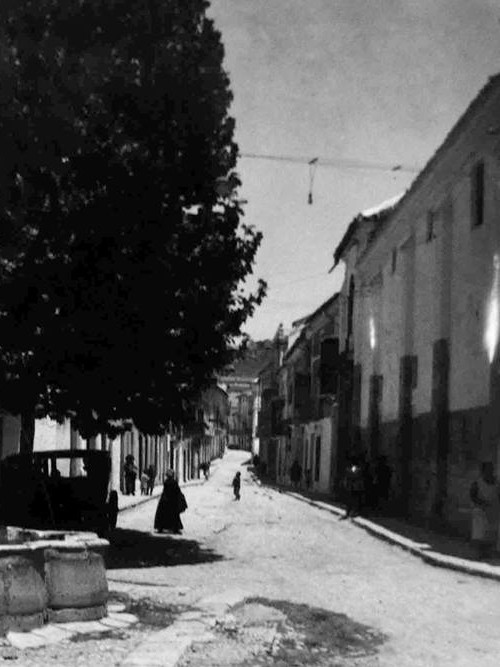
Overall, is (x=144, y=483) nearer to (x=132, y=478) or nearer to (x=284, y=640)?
(x=132, y=478)

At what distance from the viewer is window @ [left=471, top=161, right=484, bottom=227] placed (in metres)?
21.6

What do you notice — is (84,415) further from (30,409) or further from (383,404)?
(383,404)

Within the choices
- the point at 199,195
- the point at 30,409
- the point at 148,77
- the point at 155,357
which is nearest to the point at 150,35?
the point at 148,77

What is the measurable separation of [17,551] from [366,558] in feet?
31.6

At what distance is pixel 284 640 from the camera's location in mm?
9297

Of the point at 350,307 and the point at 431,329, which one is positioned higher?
the point at 350,307

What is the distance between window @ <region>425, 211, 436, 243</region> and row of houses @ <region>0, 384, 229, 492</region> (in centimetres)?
655

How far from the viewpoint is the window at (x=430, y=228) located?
2583 centimetres

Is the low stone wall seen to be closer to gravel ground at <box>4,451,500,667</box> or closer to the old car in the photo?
gravel ground at <box>4,451,500,667</box>

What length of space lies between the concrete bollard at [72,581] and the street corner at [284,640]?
45.6 inches

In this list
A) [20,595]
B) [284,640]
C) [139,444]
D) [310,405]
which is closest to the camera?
[20,595]

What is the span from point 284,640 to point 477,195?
14301 millimetres

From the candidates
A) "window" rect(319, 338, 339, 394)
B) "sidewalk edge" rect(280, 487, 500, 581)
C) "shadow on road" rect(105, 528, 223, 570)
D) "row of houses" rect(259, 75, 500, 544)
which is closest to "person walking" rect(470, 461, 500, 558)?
"sidewalk edge" rect(280, 487, 500, 581)

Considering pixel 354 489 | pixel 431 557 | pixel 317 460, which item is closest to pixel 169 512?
pixel 431 557
